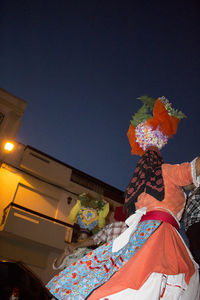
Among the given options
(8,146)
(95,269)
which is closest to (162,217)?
(95,269)

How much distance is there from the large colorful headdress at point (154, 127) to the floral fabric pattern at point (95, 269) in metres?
0.94

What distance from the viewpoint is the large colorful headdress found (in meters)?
2.54

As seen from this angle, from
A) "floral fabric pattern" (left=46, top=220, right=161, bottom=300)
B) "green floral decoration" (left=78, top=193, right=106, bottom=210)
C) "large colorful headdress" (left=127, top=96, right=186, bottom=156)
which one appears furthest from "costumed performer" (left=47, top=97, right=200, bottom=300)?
"green floral decoration" (left=78, top=193, right=106, bottom=210)

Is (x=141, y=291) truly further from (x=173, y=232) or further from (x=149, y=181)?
(x=149, y=181)

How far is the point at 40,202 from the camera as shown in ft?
42.9

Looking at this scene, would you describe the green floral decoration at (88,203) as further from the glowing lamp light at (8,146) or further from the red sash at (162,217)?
the glowing lamp light at (8,146)

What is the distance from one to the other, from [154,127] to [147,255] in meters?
1.38

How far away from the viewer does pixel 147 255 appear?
1.55 metres

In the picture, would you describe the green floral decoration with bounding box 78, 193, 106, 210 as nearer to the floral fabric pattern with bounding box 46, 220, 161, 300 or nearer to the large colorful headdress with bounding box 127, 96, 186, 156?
the large colorful headdress with bounding box 127, 96, 186, 156

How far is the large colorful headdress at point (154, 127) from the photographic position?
2545 millimetres

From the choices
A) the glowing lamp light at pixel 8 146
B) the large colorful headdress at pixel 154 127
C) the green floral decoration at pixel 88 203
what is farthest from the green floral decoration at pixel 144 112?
the glowing lamp light at pixel 8 146

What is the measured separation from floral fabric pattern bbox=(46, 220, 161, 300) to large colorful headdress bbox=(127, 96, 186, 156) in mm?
943

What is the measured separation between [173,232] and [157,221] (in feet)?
0.42

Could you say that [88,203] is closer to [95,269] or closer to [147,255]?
[95,269]
